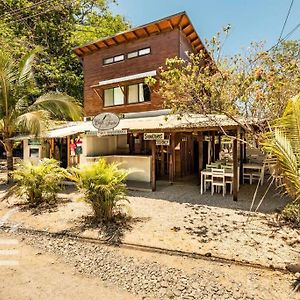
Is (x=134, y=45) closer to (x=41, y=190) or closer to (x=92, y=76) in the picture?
(x=92, y=76)

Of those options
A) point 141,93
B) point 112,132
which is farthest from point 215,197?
point 141,93

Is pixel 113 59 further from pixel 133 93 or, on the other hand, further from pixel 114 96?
pixel 133 93

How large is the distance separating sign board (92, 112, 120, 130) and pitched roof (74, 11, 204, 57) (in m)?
6.19

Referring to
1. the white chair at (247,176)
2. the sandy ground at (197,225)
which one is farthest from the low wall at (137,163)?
the white chair at (247,176)

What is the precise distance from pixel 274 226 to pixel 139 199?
4967 millimetres

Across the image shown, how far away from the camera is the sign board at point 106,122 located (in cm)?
1218

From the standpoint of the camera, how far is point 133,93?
52.9ft

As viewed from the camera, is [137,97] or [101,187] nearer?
[101,187]

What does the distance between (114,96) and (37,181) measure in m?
9.56

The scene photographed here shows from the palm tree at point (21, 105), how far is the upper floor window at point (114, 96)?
3.46m

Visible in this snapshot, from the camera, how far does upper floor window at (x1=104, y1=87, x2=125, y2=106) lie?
54.7ft

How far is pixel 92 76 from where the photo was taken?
1788 cm

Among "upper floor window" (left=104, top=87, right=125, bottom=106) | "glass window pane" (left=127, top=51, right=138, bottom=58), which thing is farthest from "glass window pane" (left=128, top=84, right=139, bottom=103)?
"glass window pane" (left=127, top=51, right=138, bottom=58)

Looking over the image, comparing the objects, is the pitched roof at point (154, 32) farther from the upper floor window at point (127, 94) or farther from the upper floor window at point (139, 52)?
the upper floor window at point (127, 94)
